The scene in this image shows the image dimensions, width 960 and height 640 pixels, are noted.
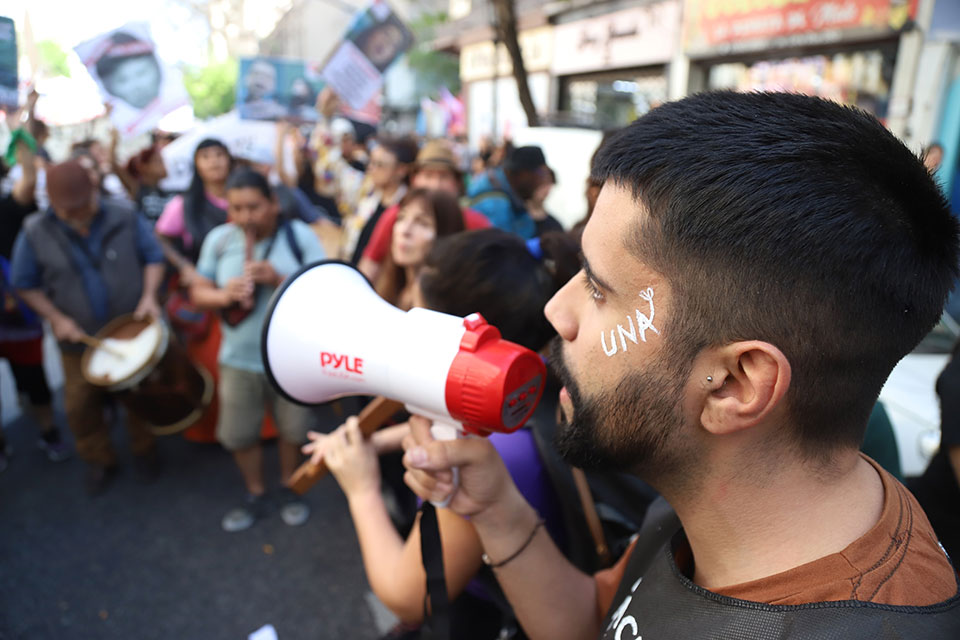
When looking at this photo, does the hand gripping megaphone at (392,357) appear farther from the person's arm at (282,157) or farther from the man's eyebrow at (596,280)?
the person's arm at (282,157)

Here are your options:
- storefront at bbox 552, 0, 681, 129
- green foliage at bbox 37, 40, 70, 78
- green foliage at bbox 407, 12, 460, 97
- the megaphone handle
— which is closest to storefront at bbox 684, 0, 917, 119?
storefront at bbox 552, 0, 681, 129

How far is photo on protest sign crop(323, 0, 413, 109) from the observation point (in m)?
6.69

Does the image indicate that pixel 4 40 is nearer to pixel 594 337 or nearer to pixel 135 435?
pixel 135 435

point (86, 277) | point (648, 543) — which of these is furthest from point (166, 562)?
point (648, 543)

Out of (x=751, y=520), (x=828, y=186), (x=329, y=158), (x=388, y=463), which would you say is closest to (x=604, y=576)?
(x=751, y=520)

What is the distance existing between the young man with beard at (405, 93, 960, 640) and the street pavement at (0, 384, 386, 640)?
237cm

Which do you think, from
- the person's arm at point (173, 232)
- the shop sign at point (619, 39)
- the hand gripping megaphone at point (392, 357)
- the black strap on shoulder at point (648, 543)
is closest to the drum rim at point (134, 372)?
the person's arm at point (173, 232)

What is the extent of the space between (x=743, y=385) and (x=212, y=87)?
56444 mm

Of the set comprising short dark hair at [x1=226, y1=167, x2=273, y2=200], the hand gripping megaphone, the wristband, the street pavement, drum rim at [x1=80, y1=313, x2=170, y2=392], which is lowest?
the street pavement

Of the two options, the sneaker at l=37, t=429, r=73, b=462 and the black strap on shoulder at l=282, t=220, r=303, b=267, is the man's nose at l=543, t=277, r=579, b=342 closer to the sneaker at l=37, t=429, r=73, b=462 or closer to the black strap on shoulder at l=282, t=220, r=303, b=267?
the black strap on shoulder at l=282, t=220, r=303, b=267

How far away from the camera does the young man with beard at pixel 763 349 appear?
2.50 feet

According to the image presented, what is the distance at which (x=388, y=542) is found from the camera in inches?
59.4

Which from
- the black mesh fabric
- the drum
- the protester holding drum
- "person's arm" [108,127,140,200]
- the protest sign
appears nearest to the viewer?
the black mesh fabric

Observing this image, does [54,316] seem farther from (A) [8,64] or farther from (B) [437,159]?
(B) [437,159]
